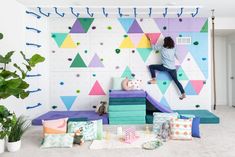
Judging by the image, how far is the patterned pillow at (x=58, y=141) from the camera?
3.40 meters

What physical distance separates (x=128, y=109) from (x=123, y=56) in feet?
4.87

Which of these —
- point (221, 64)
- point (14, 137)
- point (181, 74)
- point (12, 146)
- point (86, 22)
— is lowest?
point (12, 146)

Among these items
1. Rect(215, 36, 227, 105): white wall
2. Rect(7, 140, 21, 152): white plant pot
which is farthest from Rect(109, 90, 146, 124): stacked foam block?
Rect(215, 36, 227, 105): white wall

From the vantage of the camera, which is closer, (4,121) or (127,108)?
(4,121)

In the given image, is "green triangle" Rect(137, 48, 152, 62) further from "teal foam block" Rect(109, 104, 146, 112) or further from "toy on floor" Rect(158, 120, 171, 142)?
"toy on floor" Rect(158, 120, 171, 142)

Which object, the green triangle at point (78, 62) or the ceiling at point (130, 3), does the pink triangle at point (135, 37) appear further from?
the green triangle at point (78, 62)

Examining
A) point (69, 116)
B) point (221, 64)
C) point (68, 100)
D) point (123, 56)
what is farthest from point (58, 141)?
point (221, 64)

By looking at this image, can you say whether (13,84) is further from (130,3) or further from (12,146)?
(130,3)

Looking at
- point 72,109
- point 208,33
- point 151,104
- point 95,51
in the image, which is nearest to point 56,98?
point 72,109

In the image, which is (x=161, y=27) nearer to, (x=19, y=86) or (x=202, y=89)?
(x=202, y=89)

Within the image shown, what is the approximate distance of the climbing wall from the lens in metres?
5.56

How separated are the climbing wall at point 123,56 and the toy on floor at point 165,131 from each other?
1.65 metres

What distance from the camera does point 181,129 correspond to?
371 centimetres

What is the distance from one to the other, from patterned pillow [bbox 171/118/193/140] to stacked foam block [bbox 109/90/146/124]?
41.2 inches
